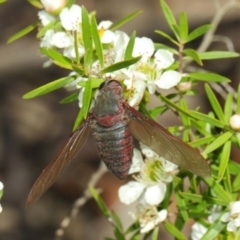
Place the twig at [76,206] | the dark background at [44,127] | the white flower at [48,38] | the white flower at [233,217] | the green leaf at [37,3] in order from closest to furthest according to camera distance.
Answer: the white flower at [233,217], the white flower at [48,38], the green leaf at [37,3], the twig at [76,206], the dark background at [44,127]

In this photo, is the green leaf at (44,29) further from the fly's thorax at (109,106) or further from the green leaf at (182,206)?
the green leaf at (182,206)

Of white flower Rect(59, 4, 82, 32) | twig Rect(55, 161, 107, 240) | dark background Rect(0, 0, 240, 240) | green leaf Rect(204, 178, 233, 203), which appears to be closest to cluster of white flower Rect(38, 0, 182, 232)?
white flower Rect(59, 4, 82, 32)

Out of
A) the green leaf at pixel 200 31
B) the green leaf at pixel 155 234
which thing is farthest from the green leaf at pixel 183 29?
the green leaf at pixel 155 234

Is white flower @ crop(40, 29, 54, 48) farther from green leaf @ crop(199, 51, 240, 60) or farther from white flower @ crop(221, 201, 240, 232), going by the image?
white flower @ crop(221, 201, 240, 232)

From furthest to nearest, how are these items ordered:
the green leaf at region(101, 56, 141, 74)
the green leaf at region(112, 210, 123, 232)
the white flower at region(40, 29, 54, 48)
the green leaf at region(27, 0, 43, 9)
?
the green leaf at region(112, 210, 123, 232) → the green leaf at region(27, 0, 43, 9) → the white flower at region(40, 29, 54, 48) → the green leaf at region(101, 56, 141, 74)

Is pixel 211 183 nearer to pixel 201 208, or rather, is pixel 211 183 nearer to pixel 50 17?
pixel 201 208

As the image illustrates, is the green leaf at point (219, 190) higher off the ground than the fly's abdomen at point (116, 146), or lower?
lower

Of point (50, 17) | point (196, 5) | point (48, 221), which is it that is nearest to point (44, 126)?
point (48, 221)
